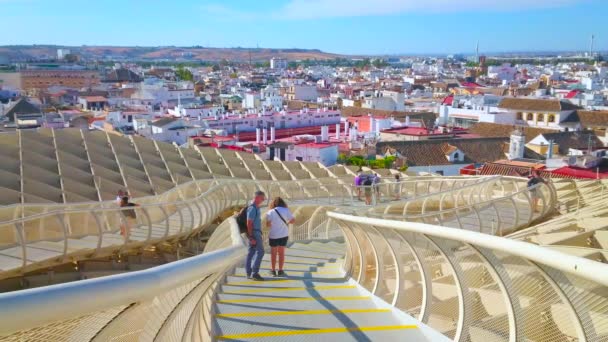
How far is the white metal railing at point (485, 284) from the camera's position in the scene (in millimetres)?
2166

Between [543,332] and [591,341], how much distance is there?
41cm

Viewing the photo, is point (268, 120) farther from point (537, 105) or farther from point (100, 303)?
point (100, 303)

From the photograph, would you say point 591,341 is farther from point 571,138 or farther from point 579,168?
point 571,138

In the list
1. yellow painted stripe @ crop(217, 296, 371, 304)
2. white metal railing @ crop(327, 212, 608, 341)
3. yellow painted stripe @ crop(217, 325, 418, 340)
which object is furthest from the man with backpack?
yellow painted stripe @ crop(217, 325, 418, 340)

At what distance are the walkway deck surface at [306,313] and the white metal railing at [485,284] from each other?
18 centimetres

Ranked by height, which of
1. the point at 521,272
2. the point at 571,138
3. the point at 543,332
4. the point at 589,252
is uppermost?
the point at 521,272

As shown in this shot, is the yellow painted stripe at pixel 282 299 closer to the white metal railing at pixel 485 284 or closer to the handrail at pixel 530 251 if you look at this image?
the white metal railing at pixel 485 284

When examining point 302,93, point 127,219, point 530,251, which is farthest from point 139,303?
point 302,93

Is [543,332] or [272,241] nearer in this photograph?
[543,332]

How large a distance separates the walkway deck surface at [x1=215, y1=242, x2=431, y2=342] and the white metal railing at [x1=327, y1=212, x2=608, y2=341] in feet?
0.59

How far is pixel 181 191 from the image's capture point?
11664 mm

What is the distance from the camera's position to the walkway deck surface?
352 cm

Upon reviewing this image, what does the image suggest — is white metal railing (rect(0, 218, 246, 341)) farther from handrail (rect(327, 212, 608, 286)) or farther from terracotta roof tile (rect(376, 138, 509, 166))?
terracotta roof tile (rect(376, 138, 509, 166))

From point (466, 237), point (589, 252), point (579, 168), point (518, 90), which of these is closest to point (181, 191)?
point (589, 252)
